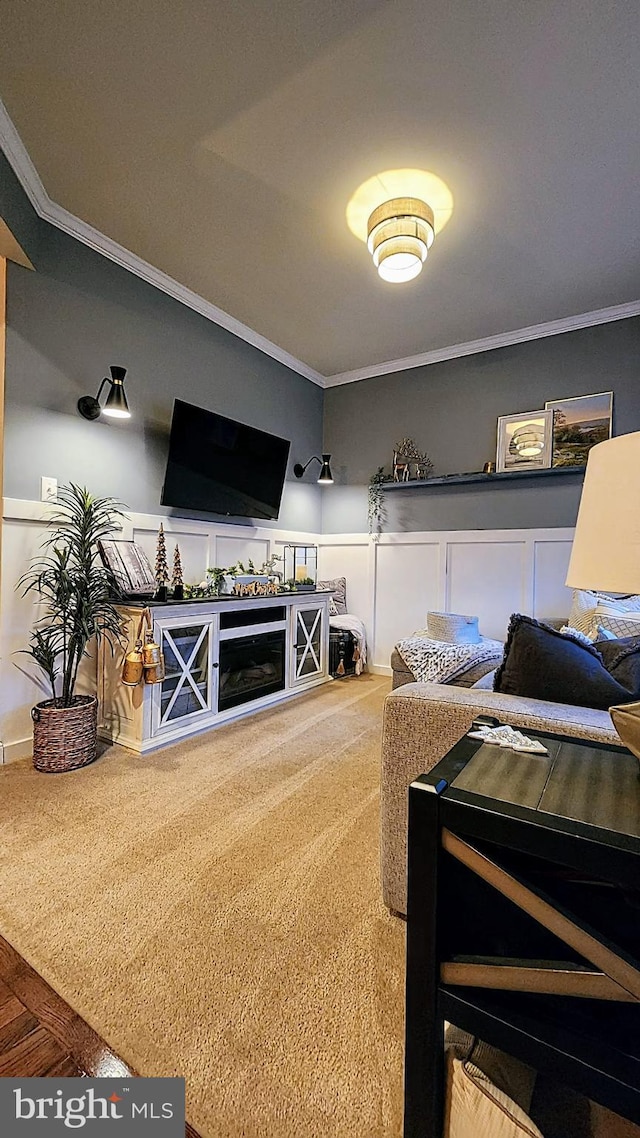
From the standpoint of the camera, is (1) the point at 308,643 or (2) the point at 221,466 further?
(1) the point at 308,643

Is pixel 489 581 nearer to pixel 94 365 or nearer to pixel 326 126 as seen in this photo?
pixel 326 126

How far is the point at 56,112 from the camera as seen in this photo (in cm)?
188

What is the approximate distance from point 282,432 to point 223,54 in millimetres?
2604

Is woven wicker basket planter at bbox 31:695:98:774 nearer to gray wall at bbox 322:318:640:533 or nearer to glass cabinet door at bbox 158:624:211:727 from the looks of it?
glass cabinet door at bbox 158:624:211:727

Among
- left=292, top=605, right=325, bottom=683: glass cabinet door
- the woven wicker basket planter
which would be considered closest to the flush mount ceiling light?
left=292, top=605, right=325, bottom=683: glass cabinet door

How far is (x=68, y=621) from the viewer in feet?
7.64

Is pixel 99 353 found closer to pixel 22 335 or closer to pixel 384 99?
pixel 22 335

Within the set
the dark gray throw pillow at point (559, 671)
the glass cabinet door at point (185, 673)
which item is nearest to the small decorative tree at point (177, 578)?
the glass cabinet door at point (185, 673)

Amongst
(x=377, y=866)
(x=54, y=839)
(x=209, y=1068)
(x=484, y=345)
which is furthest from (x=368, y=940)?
(x=484, y=345)

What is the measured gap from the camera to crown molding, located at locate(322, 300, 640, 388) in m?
3.35

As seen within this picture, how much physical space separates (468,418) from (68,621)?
334 cm

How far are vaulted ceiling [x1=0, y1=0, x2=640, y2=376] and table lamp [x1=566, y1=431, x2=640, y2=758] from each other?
1.76 m

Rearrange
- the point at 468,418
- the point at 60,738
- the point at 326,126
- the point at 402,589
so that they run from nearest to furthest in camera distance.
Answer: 1. the point at 326,126
2. the point at 60,738
3. the point at 468,418
4. the point at 402,589

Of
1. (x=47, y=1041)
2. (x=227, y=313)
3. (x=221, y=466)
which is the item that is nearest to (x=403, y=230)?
(x=227, y=313)
